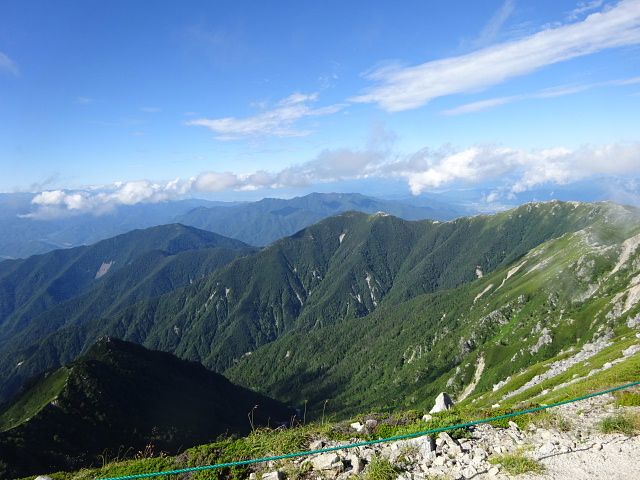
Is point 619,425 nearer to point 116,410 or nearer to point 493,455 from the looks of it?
point 493,455

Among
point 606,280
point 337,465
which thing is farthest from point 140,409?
point 606,280

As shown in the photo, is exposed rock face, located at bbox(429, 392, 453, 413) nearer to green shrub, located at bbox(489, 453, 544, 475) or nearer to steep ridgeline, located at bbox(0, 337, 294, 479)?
green shrub, located at bbox(489, 453, 544, 475)

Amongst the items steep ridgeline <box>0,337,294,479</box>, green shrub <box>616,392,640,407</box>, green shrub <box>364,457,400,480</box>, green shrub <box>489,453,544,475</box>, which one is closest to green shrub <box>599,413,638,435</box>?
green shrub <box>616,392,640,407</box>

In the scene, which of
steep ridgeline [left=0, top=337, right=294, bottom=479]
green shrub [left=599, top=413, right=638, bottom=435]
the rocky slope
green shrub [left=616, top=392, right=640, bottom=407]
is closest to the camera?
the rocky slope

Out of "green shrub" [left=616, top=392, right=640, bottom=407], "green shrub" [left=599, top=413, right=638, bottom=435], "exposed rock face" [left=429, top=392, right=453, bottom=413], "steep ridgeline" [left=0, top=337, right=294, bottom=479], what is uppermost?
"green shrub" [left=599, top=413, right=638, bottom=435]

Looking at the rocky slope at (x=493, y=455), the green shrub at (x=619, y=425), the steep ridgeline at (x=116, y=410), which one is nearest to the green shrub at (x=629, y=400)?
the rocky slope at (x=493, y=455)

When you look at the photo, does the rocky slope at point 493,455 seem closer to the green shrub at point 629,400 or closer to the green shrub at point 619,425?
the green shrub at point 619,425

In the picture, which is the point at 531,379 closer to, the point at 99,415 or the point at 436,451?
the point at 436,451

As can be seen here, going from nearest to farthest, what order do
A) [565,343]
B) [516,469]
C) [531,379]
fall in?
1. [516,469]
2. [531,379]
3. [565,343]

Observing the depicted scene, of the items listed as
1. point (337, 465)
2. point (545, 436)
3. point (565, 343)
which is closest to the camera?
point (337, 465)
